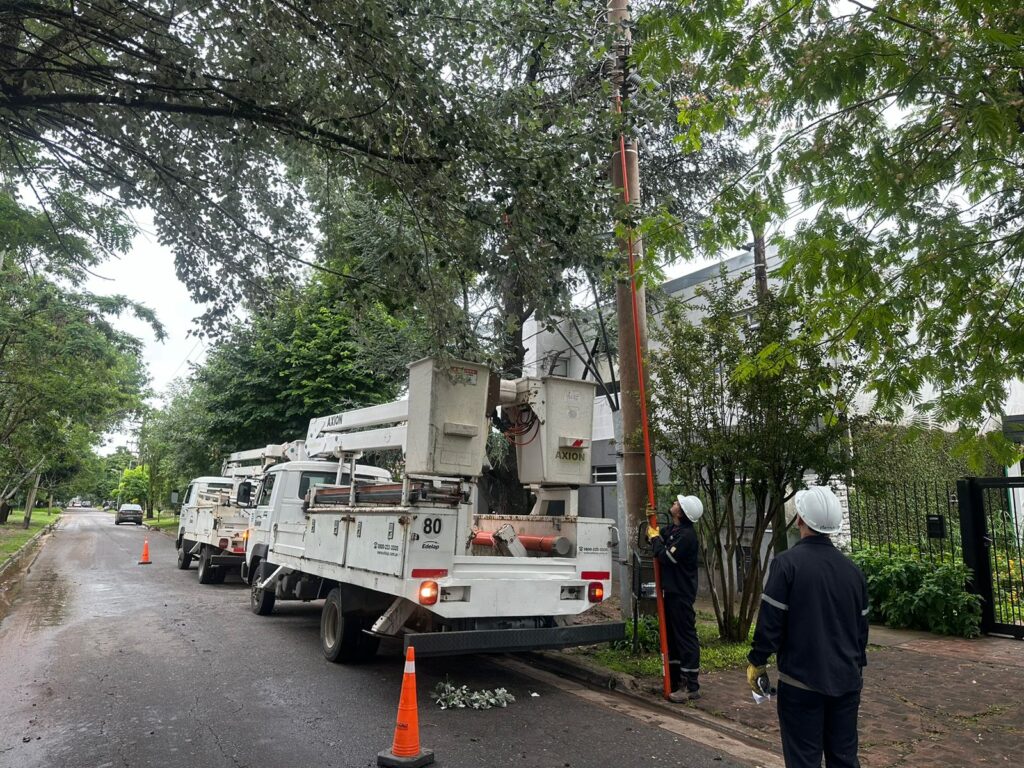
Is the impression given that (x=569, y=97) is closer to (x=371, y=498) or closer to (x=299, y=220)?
(x=299, y=220)

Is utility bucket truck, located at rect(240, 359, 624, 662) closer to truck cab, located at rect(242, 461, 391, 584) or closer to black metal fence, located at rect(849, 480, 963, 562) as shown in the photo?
truck cab, located at rect(242, 461, 391, 584)

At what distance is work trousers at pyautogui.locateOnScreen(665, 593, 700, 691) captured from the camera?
22.1 feet

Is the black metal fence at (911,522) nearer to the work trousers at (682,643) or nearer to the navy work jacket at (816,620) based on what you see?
the work trousers at (682,643)

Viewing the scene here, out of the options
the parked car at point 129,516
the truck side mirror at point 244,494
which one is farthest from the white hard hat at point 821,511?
the parked car at point 129,516

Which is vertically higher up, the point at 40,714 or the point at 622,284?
the point at 622,284

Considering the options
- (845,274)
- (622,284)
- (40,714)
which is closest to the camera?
(845,274)

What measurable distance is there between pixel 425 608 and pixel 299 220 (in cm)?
428

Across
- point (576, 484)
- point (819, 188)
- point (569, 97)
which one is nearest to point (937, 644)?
point (576, 484)

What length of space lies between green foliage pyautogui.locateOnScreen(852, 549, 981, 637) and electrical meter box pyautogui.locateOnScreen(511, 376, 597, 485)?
537cm

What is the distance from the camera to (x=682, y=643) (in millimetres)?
6812

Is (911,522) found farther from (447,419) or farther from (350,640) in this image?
(350,640)

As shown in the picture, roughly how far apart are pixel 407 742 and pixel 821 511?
3150mm

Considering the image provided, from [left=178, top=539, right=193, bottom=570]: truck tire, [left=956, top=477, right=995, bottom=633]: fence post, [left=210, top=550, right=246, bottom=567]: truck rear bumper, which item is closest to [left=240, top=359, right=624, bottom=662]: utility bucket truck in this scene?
[left=956, top=477, right=995, bottom=633]: fence post

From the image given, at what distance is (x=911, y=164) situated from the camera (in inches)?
214
